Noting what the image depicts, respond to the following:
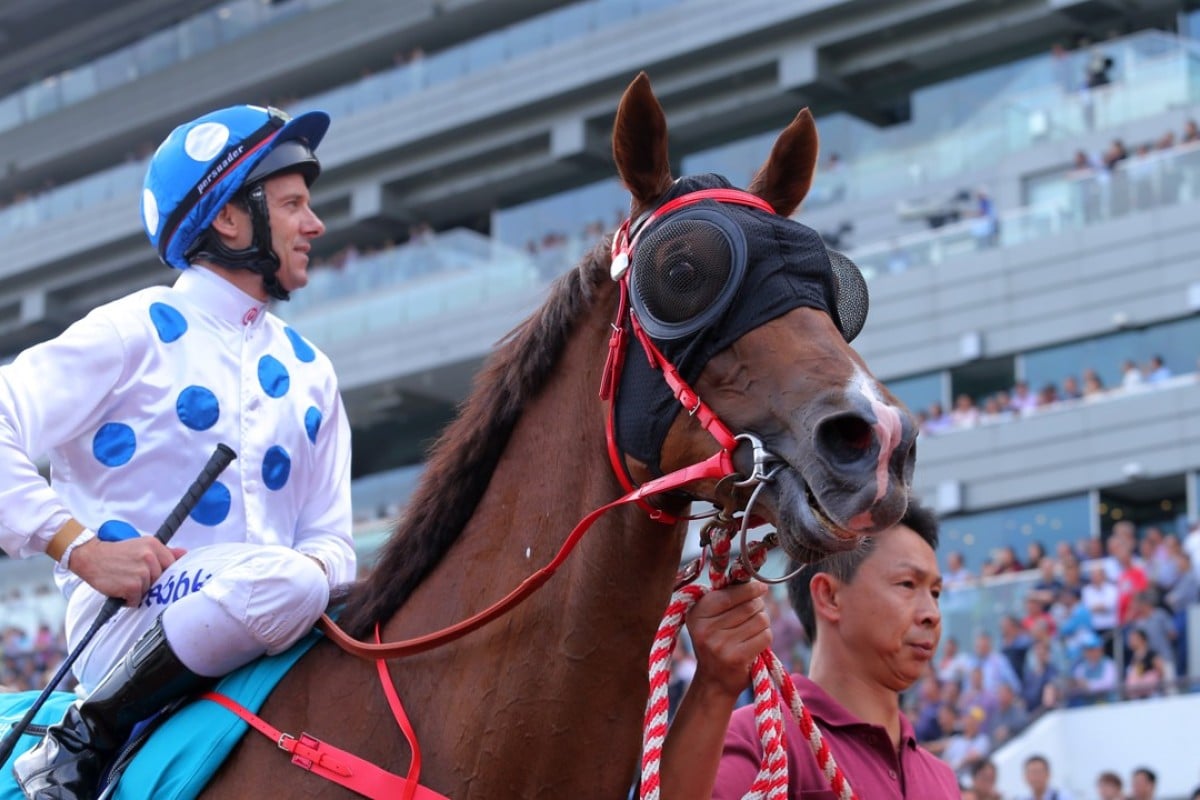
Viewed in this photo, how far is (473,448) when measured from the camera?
2895mm

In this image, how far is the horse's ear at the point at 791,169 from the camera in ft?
9.39

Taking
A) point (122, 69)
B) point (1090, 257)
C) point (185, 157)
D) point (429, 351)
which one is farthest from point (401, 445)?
point (185, 157)

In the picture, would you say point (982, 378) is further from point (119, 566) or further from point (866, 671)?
point (119, 566)

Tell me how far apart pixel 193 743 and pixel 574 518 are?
752 mm

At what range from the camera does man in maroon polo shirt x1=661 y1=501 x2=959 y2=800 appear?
3.22 metres

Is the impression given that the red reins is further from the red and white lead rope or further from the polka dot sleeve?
the polka dot sleeve

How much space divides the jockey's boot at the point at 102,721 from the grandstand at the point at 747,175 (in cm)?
820

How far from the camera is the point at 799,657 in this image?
1104 cm

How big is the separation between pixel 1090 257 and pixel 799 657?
8.18m

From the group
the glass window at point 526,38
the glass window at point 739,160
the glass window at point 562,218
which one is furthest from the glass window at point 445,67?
the glass window at point 739,160

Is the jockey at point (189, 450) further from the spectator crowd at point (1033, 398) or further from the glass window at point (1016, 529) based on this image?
the spectator crowd at point (1033, 398)

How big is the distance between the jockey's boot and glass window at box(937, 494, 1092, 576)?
1232cm

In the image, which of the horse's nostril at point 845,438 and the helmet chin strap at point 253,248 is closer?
the horse's nostril at point 845,438

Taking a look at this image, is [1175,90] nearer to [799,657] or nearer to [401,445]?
[799,657]
